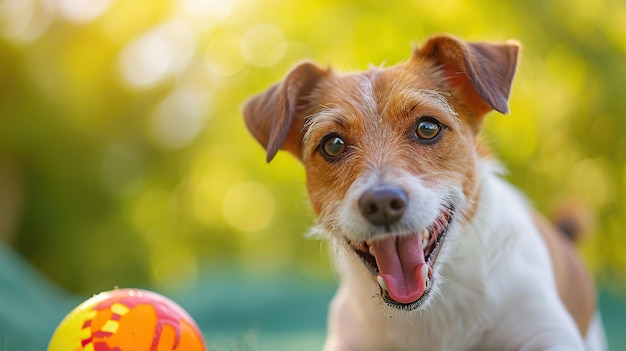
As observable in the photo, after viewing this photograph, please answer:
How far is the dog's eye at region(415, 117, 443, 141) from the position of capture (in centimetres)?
232

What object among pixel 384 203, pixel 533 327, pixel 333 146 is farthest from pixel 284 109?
pixel 533 327

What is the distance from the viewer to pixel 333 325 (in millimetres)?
2822

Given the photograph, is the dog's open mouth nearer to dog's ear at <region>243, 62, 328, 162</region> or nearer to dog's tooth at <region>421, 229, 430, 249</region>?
dog's tooth at <region>421, 229, 430, 249</region>

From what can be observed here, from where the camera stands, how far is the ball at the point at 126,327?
2.04 metres

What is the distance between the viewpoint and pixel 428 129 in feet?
7.63

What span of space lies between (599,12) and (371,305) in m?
4.34

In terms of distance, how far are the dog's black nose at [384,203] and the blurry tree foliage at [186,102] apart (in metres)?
3.26

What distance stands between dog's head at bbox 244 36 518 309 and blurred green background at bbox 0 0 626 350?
280cm

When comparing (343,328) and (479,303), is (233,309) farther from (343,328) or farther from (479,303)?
(479,303)

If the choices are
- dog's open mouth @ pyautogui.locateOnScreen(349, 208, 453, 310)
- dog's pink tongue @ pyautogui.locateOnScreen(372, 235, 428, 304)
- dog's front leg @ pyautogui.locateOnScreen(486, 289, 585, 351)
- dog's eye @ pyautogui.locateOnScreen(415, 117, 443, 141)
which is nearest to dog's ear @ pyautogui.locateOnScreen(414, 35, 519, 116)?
dog's eye @ pyautogui.locateOnScreen(415, 117, 443, 141)

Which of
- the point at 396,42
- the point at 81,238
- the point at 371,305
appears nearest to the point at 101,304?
the point at 371,305

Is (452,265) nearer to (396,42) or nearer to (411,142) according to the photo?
(411,142)

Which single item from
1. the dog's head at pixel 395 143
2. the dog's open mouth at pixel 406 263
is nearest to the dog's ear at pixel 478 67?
the dog's head at pixel 395 143

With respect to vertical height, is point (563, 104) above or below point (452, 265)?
below
